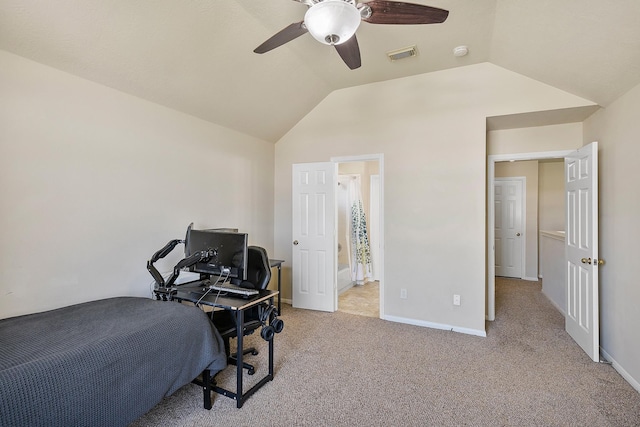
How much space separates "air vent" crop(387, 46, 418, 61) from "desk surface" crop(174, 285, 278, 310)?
2597 mm

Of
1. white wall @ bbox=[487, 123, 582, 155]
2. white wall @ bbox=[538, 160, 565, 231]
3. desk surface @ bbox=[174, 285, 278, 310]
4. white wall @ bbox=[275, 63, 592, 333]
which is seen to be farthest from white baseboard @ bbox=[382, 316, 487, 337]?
white wall @ bbox=[538, 160, 565, 231]

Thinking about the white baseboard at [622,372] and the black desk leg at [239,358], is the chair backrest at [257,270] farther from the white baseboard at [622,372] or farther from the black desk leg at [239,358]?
the white baseboard at [622,372]

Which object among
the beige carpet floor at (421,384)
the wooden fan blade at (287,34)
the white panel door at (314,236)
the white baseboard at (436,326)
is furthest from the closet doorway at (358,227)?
the wooden fan blade at (287,34)

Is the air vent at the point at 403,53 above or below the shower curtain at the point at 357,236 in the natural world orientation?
above

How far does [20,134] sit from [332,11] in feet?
7.03

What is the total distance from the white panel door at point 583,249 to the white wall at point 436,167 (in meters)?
0.65

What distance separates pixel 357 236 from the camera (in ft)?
18.3

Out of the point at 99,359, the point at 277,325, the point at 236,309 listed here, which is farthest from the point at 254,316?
the point at 99,359

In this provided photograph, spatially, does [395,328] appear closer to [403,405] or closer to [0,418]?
[403,405]

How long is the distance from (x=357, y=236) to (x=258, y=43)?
3.69 metres

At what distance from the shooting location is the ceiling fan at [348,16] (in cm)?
141

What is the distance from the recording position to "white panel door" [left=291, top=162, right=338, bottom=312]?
404 centimetres

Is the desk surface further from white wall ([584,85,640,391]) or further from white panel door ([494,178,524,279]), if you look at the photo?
white panel door ([494,178,524,279])

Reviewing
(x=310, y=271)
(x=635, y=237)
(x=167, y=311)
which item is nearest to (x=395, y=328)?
(x=310, y=271)
